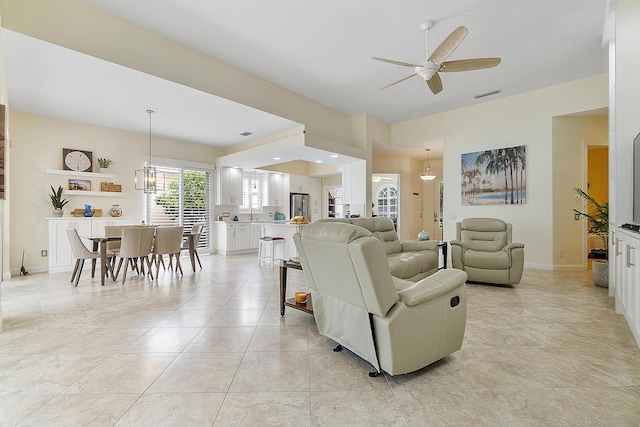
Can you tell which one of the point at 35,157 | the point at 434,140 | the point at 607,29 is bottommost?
the point at 35,157

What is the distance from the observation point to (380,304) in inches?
70.6

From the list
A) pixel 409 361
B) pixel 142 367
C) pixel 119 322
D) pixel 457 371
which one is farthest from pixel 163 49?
pixel 457 371

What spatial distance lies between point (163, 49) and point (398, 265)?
424 centimetres

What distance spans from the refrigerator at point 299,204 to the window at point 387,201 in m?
2.47

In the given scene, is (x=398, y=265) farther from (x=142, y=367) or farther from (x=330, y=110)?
(x=330, y=110)

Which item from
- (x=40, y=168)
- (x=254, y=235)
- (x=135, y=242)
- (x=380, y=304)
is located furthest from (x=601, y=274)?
(x=40, y=168)

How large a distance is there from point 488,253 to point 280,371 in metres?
3.74

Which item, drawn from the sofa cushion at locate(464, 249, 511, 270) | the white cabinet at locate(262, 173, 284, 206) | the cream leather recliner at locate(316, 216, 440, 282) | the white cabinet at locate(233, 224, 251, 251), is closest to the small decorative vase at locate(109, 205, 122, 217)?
the white cabinet at locate(233, 224, 251, 251)

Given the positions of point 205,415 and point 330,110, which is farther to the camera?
point 330,110

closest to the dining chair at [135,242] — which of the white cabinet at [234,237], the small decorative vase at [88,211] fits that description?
the small decorative vase at [88,211]

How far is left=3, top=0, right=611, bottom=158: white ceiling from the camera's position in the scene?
3.45 metres

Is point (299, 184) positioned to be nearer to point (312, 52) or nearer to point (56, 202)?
point (312, 52)

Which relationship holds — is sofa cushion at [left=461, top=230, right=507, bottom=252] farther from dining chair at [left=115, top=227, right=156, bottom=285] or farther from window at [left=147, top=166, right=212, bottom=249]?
window at [left=147, top=166, right=212, bottom=249]

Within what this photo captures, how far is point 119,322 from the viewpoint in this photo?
2953 millimetres
